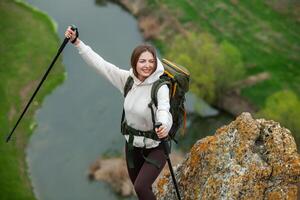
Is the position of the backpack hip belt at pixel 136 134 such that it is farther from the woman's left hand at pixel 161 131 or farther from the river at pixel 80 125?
the river at pixel 80 125

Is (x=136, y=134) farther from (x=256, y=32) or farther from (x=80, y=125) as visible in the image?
(x=256, y=32)

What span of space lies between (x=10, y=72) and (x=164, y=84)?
42.4 meters

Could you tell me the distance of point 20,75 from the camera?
159ft

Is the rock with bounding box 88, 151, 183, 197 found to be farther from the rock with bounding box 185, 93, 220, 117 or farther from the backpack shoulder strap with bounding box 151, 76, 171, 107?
the backpack shoulder strap with bounding box 151, 76, 171, 107

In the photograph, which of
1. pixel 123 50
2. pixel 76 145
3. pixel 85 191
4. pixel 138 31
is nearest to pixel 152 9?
pixel 138 31

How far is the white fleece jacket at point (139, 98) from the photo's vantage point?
8719mm

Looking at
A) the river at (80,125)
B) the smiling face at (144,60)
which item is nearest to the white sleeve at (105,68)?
the smiling face at (144,60)

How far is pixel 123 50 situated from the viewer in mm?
54438

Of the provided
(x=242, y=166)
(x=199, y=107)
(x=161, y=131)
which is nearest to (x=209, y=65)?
(x=199, y=107)

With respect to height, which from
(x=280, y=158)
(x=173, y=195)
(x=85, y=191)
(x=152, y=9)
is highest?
(x=280, y=158)

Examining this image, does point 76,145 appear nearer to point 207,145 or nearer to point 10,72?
point 10,72

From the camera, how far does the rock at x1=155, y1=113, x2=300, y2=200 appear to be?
32.5ft

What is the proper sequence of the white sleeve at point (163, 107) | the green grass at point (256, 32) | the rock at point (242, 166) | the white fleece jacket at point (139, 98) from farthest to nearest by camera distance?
the green grass at point (256, 32) < the rock at point (242, 166) < the white fleece jacket at point (139, 98) < the white sleeve at point (163, 107)

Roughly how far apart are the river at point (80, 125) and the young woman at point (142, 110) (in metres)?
29.1
